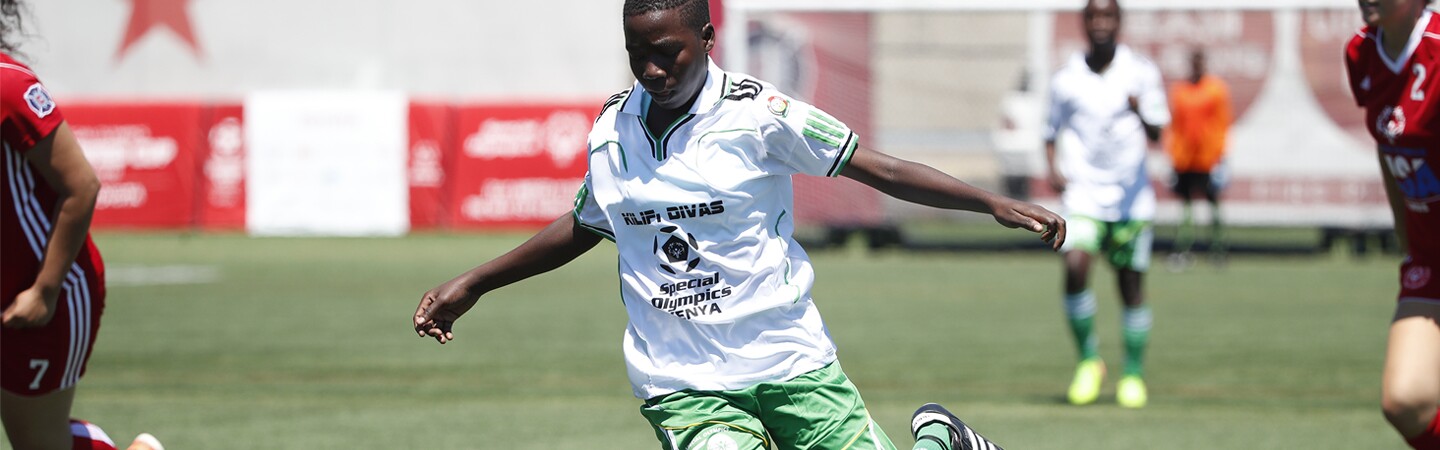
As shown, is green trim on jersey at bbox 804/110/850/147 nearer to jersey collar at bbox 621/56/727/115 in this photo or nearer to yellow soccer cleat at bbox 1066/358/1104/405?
jersey collar at bbox 621/56/727/115

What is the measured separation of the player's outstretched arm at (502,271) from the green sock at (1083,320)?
5377 millimetres

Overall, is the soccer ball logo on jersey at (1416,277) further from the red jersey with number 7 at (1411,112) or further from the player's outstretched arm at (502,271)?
the player's outstretched arm at (502,271)

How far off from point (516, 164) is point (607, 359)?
15134 millimetres

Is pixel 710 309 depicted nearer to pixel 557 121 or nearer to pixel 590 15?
pixel 557 121

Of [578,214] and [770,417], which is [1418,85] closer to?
[770,417]

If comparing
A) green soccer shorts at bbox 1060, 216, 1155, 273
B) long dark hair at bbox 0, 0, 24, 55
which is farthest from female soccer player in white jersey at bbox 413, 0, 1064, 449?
green soccer shorts at bbox 1060, 216, 1155, 273

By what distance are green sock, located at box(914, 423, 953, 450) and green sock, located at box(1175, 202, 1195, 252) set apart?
16.2 m

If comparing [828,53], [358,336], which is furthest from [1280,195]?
[358,336]

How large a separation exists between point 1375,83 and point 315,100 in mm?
22689

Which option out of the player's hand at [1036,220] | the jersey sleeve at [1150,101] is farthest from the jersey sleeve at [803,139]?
the jersey sleeve at [1150,101]

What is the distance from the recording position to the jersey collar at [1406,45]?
16.8 ft

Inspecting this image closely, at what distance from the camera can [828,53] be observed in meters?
22.5

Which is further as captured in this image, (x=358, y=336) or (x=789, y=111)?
(x=358, y=336)

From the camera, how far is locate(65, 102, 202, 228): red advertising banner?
2623 centimetres
